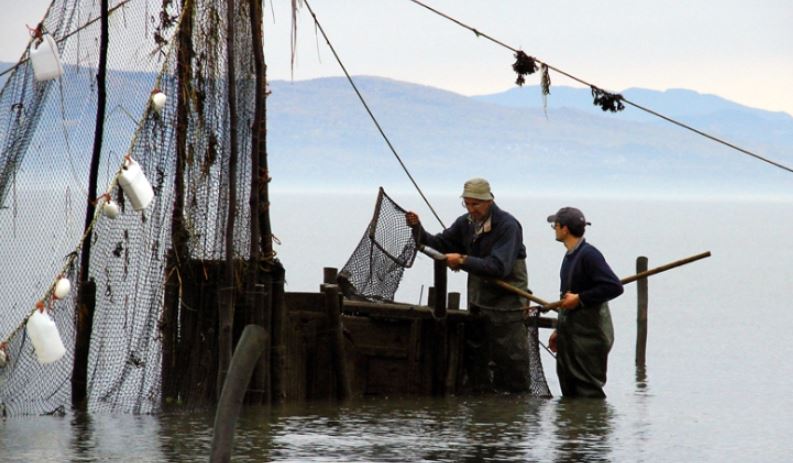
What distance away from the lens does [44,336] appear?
14773 mm

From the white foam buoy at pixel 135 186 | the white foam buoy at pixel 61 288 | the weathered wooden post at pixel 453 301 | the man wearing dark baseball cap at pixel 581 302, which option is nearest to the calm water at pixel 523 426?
the man wearing dark baseball cap at pixel 581 302

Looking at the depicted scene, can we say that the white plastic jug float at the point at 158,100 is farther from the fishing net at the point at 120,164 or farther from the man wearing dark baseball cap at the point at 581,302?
the man wearing dark baseball cap at the point at 581,302

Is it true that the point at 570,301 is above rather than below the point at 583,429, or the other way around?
above

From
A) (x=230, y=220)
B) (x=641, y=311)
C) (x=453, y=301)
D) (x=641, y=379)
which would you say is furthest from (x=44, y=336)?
(x=641, y=311)

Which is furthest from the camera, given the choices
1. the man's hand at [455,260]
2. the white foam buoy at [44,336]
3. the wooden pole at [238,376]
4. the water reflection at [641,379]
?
the water reflection at [641,379]

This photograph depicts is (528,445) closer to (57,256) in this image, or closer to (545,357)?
(57,256)

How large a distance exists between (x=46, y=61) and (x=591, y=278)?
4.96m

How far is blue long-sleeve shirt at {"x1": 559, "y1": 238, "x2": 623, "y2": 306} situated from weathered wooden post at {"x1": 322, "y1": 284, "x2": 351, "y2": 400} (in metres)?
2.05

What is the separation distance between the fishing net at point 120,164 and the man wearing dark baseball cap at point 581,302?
2772 millimetres

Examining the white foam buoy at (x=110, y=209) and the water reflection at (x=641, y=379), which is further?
the water reflection at (x=641, y=379)

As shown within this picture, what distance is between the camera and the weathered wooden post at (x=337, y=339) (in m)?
16.3

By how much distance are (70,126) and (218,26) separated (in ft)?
5.20

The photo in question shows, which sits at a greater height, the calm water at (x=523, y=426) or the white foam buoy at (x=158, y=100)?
the white foam buoy at (x=158, y=100)

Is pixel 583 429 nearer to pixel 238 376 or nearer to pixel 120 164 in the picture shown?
pixel 120 164
